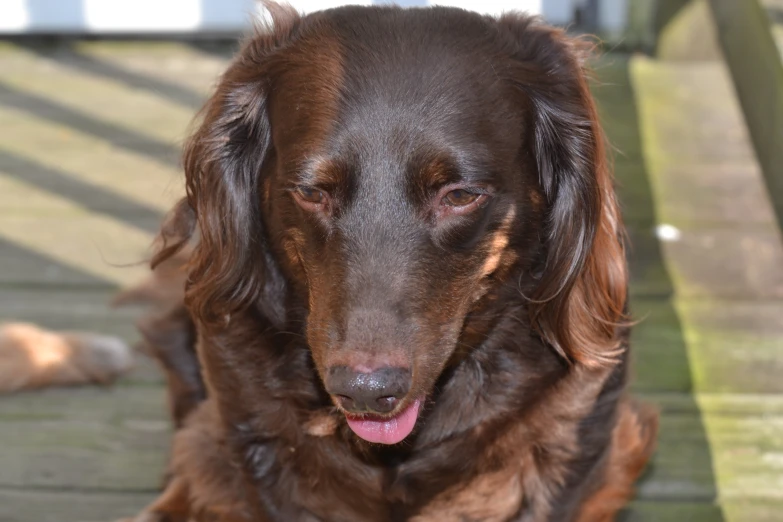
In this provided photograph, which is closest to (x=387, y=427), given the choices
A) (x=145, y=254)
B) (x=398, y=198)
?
(x=398, y=198)

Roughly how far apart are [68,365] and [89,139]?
67.4 inches

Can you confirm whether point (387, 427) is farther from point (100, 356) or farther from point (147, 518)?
point (100, 356)

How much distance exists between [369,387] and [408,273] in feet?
0.77

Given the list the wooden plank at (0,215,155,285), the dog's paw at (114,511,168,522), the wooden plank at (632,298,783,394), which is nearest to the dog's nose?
the dog's paw at (114,511,168,522)

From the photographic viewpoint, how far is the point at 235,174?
234cm

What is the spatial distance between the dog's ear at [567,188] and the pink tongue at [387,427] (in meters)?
0.36

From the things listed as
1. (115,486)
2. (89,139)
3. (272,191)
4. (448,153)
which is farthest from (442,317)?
(89,139)

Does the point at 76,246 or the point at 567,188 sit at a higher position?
the point at 567,188

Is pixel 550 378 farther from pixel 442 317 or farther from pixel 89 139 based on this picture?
pixel 89 139

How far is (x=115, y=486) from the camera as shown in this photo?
107 inches

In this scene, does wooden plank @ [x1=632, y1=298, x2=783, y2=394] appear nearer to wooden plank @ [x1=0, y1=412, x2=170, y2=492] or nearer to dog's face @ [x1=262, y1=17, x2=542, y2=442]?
dog's face @ [x1=262, y1=17, x2=542, y2=442]

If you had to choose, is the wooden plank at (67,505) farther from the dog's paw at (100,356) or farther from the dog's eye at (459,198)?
the dog's eye at (459,198)

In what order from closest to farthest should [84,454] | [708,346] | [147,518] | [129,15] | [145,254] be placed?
1. [147,518]
2. [84,454]
3. [708,346]
4. [145,254]
5. [129,15]

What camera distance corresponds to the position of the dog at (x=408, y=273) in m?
1.99
